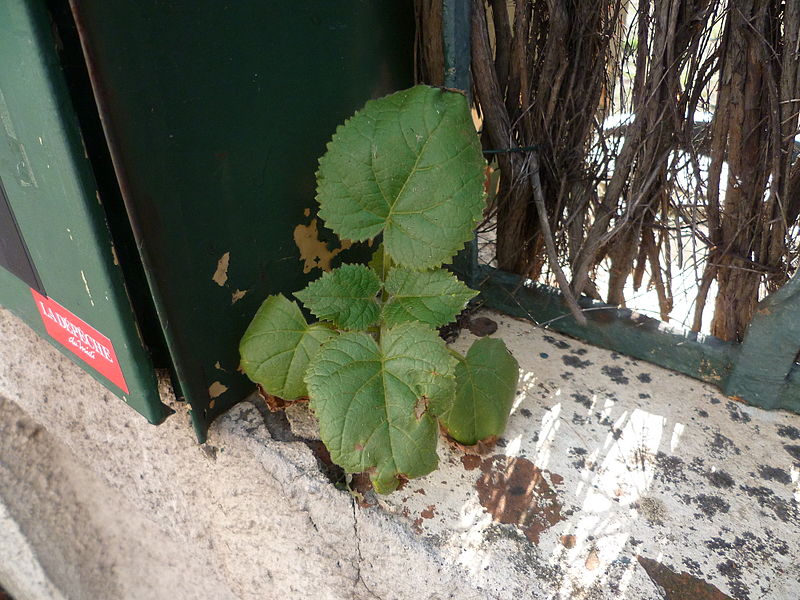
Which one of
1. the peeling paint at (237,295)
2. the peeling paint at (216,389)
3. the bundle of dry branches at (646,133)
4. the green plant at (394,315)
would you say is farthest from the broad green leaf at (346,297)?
the bundle of dry branches at (646,133)

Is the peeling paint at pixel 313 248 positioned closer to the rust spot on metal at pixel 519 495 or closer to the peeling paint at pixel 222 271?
the peeling paint at pixel 222 271

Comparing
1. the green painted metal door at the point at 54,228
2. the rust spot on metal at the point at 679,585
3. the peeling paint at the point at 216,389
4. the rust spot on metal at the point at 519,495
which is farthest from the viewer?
the peeling paint at the point at 216,389

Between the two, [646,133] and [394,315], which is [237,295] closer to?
[394,315]

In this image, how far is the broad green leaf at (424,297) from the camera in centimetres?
95

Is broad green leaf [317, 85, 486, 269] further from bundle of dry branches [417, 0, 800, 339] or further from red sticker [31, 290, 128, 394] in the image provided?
red sticker [31, 290, 128, 394]

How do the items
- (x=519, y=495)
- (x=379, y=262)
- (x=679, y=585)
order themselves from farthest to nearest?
(x=379, y=262)
(x=519, y=495)
(x=679, y=585)

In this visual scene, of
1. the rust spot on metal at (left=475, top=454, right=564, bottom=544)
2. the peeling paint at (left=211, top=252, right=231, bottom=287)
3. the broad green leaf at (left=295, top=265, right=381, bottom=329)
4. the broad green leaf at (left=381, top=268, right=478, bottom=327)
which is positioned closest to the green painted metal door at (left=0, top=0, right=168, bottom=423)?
the peeling paint at (left=211, top=252, right=231, bottom=287)

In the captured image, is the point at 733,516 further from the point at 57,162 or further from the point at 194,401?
the point at 57,162

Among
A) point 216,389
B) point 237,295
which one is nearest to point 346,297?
point 237,295

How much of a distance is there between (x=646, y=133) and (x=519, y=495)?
632 mm

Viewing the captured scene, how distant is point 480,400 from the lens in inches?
39.9

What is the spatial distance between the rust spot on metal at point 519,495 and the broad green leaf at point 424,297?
0.87 ft

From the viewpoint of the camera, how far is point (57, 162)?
2.55ft

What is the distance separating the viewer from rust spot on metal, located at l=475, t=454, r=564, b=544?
0.92m
